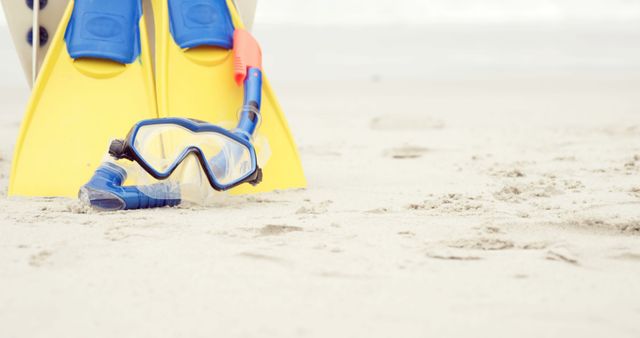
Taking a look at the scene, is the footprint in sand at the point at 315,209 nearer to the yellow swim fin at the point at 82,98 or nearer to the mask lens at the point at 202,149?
the mask lens at the point at 202,149

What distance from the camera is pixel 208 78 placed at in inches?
133

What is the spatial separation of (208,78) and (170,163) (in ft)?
2.09

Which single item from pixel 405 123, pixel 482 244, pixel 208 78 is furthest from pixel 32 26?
pixel 405 123

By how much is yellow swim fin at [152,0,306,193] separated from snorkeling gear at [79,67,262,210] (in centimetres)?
33

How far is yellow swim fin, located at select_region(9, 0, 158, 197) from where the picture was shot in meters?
3.10

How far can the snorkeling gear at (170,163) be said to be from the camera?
8.80ft

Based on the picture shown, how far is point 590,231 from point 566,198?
62cm

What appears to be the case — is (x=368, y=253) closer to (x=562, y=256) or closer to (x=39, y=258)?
(x=562, y=256)

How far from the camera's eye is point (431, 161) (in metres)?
4.20

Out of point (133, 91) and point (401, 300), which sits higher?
point (133, 91)

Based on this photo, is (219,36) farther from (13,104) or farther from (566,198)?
(13,104)

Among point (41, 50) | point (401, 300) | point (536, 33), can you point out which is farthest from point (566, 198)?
point (536, 33)

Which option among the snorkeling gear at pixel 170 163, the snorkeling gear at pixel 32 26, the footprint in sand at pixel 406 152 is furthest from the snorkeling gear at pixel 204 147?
the footprint in sand at pixel 406 152

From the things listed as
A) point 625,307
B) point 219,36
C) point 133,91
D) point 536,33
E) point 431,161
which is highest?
point 536,33
